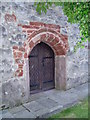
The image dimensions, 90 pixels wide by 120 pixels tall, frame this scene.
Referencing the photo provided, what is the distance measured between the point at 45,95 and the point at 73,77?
1316 mm

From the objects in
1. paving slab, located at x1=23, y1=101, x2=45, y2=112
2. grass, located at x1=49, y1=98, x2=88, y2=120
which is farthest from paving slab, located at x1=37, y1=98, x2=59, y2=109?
grass, located at x1=49, y1=98, x2=88, y2=120

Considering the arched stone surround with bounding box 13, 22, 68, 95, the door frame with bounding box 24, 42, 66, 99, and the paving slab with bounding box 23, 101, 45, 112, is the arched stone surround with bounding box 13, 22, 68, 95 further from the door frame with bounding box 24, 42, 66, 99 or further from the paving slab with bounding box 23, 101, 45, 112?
the paving slab with bounding box 23, 101, 45, 112

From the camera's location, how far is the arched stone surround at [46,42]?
9.62 feet

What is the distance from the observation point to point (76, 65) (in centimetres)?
431

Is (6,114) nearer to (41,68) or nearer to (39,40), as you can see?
(41,68)

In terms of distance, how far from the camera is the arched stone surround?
293cm

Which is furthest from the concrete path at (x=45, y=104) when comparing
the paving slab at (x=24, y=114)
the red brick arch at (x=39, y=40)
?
the red brick arch at (x=39, y=40)

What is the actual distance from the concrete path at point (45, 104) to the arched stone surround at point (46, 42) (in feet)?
1.27

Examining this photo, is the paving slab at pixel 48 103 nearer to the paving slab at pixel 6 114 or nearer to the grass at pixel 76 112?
the grass at pixel 76 112

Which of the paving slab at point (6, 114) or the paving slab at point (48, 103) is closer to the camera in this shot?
the paving slab at point (6, 114)

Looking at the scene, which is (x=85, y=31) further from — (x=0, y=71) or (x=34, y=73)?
(x=34, y=73)

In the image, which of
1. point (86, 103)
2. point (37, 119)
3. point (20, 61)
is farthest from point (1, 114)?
point (86, 103)

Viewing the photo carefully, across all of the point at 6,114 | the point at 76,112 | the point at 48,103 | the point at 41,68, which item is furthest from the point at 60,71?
the point at 6,114

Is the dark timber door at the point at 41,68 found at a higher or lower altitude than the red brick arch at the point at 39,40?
lower
